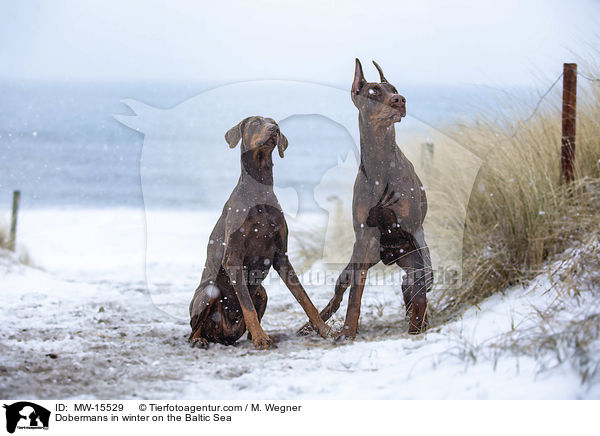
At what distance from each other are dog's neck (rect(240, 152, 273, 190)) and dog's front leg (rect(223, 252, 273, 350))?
1.29 ft

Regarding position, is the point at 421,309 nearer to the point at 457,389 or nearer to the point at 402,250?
the point at 402,250

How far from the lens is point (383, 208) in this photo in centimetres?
328

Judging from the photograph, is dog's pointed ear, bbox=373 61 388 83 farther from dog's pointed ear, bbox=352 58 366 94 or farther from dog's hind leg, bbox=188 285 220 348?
dog's hind leg, bbox=188 285 220 348

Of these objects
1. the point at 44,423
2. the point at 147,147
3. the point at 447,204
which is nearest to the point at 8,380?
the point at 44,423

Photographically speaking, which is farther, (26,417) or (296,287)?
(296,287)

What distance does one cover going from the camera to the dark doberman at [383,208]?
3246 millimetres

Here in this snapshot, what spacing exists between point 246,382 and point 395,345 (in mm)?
A: 734

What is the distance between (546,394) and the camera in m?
2.33

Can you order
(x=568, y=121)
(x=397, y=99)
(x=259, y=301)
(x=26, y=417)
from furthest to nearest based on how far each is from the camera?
(x=568, y=121)
(x=259, y=301)
(x=397, y=99)
(x=26, y=417)

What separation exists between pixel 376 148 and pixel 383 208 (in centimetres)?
31

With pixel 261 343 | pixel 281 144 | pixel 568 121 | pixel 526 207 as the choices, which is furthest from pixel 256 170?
pixel 568 121

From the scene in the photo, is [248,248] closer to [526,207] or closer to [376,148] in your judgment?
[376,148]

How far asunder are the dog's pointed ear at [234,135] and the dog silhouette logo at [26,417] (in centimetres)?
154

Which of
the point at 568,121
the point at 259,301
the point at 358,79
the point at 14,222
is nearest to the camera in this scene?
the point at 358,79
